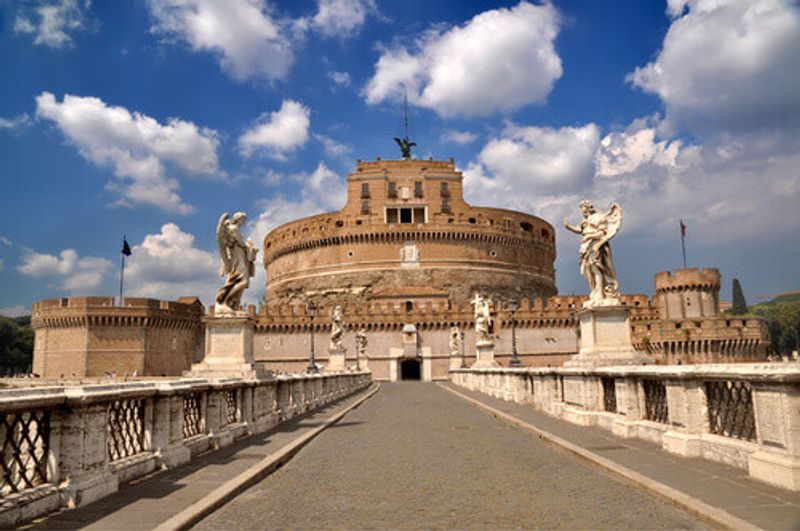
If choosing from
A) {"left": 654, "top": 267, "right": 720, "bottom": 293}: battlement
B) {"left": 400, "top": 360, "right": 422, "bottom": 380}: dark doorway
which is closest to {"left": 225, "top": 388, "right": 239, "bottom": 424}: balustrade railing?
{"left": 400, "top": 360, "right": 422, "bottom": 380}: dark doorway

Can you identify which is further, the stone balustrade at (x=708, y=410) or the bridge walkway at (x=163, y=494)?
the stone balustrade at (x=708, y=410)

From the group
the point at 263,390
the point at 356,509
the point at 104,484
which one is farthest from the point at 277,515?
the point at 263,390

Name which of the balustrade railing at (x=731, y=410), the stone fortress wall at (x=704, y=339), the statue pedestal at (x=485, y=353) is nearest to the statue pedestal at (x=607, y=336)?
the balustrade railing at (x=731, y=410)

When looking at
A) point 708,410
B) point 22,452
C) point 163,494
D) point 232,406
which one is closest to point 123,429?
point 163,494

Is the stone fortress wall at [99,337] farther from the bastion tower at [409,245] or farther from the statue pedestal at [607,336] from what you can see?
the statue pedestal at [607,336]

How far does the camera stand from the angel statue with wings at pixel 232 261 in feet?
40.9

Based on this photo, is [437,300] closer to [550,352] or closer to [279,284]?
[550,352]

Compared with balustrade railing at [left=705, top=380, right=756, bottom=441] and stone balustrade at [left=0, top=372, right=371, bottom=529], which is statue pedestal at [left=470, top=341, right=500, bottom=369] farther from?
balustrade railing at [left=705, top=380, right=756, bottom=441]

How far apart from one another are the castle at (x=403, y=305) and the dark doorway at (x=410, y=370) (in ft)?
0.39

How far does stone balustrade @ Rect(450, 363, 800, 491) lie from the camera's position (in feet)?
18.1

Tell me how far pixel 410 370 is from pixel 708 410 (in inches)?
2345

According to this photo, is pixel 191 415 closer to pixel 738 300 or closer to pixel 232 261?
pixel 232 261

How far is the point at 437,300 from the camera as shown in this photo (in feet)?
241

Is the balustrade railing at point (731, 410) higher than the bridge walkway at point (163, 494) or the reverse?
higher
